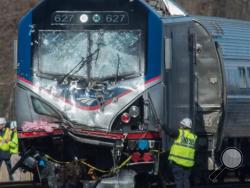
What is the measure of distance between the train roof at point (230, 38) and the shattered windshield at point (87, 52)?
3166 mm

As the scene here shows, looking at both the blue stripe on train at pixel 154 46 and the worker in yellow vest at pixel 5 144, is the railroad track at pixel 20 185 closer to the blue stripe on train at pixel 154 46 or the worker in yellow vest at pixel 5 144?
the worker in yellow vest at pixel 5 144

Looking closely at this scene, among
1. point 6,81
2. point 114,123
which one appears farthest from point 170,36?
point 6,81

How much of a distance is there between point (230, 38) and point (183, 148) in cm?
438

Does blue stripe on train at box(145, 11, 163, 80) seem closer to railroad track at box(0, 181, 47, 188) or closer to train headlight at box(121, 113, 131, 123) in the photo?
train headlight at box(121, 113, 131, 123)

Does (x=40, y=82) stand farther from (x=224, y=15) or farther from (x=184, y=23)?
(x=224, y=15)

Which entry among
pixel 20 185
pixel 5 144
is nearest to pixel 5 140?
pixel 5 144

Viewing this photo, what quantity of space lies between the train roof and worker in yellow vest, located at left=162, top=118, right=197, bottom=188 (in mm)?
3121

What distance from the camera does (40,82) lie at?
57.0 ft

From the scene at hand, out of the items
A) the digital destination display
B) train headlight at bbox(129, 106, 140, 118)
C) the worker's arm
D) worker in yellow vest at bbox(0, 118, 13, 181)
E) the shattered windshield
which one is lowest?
worker in yellow vest at bbox(0, 118, 13, 181)

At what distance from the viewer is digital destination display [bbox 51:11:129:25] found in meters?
17.4

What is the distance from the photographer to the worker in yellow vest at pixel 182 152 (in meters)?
17.5

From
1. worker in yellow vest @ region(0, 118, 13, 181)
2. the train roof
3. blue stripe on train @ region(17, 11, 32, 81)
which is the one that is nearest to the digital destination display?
blue stripe on train @ region(17, 11, 32, 81)

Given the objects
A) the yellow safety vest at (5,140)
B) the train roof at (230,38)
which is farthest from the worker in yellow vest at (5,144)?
the train roof at (230,38)

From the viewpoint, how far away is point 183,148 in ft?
57.5
